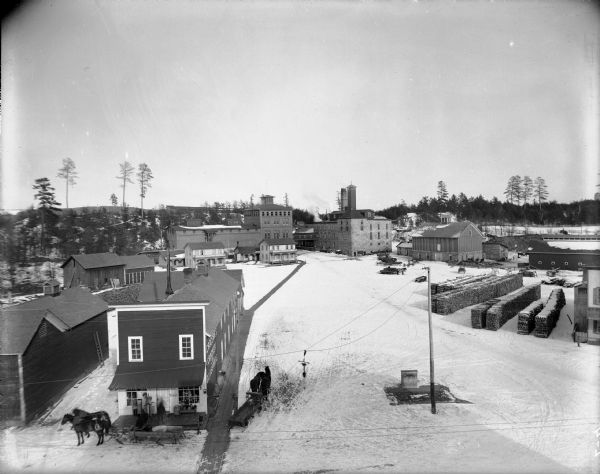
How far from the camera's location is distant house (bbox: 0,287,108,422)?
13.1 meters

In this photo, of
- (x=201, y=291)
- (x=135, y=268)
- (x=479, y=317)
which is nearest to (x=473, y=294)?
(x=479, y=317)

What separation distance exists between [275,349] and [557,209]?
89.1 metres

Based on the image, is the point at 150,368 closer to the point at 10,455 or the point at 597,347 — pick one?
the point at 10,455

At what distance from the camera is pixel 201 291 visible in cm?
1739

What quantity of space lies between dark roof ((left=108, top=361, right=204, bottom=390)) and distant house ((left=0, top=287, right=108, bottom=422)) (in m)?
3.17

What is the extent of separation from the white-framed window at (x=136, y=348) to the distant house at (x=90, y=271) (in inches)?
1221

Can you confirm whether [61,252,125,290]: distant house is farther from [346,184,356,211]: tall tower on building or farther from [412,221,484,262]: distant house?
[346,184,356,211]: tall tower on building

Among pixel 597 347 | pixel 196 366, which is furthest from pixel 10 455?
pixel 597 347

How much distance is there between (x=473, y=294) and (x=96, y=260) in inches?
1529

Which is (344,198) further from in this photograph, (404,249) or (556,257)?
(556,257)

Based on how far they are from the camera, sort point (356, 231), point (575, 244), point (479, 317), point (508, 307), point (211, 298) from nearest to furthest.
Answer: point (211, 298)
point (479, 317)
point (508, 307)
point (575, 244)
point (356, 231)

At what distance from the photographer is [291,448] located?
11500mm

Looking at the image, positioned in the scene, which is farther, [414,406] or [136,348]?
[414,406]

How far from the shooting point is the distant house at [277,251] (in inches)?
2650
